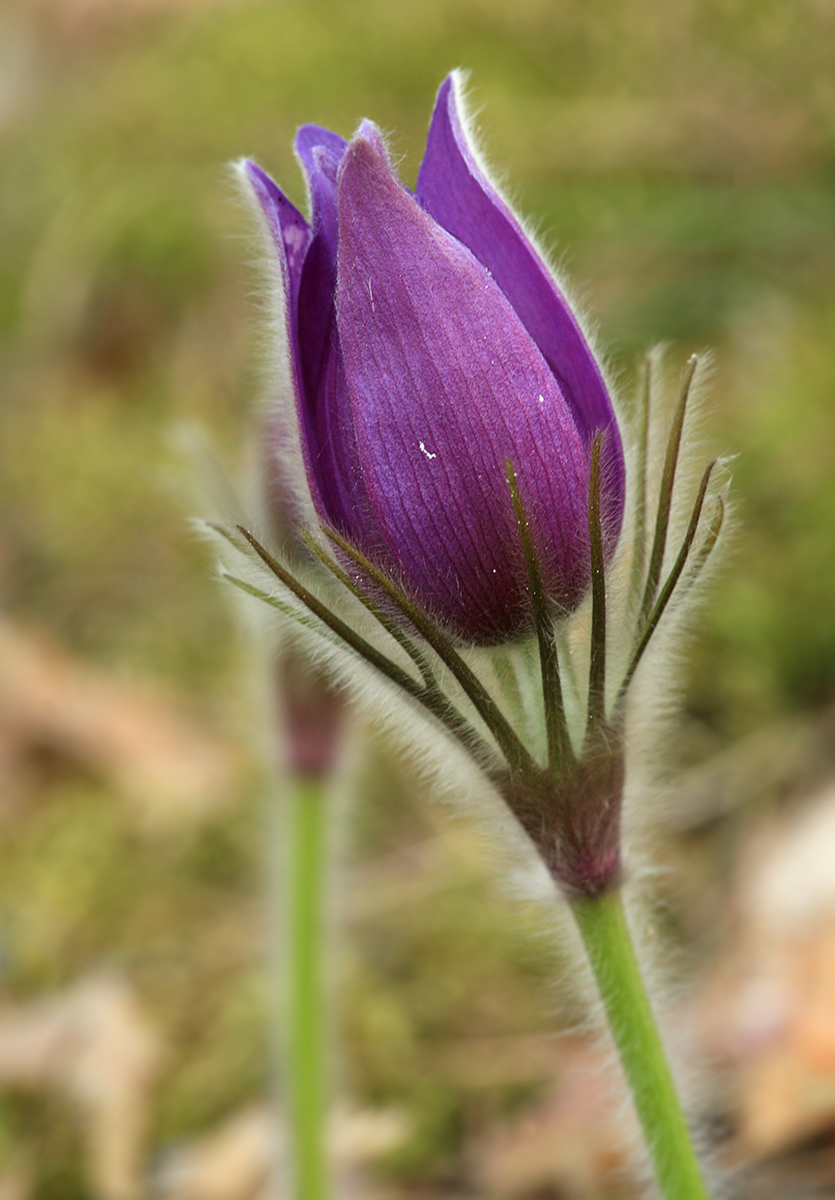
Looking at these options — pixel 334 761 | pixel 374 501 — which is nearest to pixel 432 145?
pixel 374 501

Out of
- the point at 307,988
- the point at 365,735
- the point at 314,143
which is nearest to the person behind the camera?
the point at 314,143

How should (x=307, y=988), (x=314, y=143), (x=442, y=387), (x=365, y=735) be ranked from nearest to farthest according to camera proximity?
(x=442, y=387) < (x=314, y=143) < (x=307, y=988) < (x=365, y=735)

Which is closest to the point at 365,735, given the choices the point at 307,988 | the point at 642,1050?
the point at 307,988

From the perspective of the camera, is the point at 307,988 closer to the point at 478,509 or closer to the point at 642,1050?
the point at 642,1050

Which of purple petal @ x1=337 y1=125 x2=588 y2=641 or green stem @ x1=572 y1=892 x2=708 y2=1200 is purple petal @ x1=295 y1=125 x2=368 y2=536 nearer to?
purple petal @ x1=337 y1=125 x2=588 y2=641

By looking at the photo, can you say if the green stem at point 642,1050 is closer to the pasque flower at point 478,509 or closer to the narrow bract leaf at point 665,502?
the pasque flower at point 478,509

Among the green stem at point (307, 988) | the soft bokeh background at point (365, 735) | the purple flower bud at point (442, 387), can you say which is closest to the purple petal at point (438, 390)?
the purple flower bud at point (442, 387)

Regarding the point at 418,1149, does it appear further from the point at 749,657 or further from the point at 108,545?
the point at 108,545
